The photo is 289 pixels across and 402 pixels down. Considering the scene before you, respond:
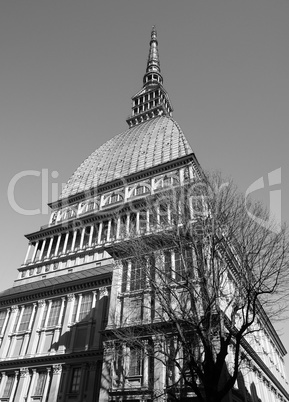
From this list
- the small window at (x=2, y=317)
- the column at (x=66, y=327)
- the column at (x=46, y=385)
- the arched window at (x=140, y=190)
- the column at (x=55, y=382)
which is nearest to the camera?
the column at (x=55, y=382)

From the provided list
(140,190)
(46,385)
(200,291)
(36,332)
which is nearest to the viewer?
(200,291)

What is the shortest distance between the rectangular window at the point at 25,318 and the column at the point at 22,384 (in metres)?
4.82

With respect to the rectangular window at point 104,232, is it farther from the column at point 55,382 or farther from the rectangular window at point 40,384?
the rectangular window at point 40,384

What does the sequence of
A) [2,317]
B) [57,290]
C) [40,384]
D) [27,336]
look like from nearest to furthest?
1. [40,384]
2. [27,336]
3. [57,290]
4. [2,317]

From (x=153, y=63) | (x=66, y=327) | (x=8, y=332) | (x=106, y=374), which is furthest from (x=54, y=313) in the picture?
(x=153, y=63)

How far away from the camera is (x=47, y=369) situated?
30734mm

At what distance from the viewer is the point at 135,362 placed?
2120cm

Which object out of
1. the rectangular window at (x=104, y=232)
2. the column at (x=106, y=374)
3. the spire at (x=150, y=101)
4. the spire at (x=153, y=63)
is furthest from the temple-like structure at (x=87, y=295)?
the spire at (x=153, y=63)

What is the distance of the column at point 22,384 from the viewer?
30312 millimetres

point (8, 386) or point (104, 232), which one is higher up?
point (104, 232)

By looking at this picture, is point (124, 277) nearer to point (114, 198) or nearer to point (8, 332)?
point (8, 332)

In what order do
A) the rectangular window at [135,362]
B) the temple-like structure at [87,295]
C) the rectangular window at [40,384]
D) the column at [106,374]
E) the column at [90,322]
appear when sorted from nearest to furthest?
the rectangular window at [135,362], the column at [106,374], the temple-like structure at [87,295], the rectangular window at [40,384], the column at [90,322]

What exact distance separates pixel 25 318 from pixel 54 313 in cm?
446

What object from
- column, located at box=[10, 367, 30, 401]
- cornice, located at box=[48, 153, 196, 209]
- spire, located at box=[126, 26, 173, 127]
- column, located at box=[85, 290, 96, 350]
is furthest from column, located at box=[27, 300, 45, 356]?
spire, located at box=[126, 26, 173, 127]
